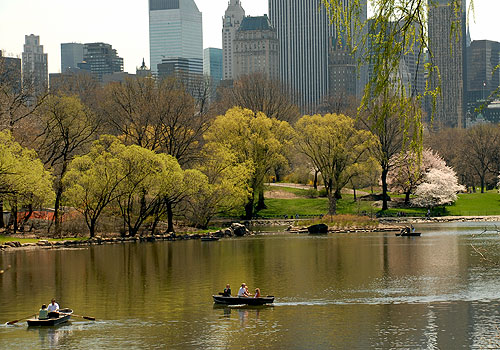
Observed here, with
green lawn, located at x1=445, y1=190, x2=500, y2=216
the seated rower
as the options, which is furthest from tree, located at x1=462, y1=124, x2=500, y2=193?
the seated rower

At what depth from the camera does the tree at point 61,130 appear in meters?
81.5

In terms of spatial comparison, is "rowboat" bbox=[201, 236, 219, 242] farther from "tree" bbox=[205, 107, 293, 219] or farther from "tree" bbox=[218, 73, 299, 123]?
"tree" bbox=[218, 73, 299, 123]

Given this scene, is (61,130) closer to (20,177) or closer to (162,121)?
(162,121)

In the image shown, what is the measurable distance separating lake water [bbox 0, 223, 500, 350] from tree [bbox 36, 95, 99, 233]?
56.0ft

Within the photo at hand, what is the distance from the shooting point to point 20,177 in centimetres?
6756

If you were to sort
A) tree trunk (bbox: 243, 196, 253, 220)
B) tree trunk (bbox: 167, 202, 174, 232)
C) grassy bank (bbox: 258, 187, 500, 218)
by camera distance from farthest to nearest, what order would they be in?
1. grassy bank (bbox: 258, 187, 500, 218)
2. tree trunk (bbox: 243, 196, 253, 220)
3. tree trunk (bbox: 167, 202, 174, 232)

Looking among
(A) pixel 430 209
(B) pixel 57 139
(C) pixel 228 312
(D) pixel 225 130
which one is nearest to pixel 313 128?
(D) pixel 225 130

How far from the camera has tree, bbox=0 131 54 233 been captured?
66875mm

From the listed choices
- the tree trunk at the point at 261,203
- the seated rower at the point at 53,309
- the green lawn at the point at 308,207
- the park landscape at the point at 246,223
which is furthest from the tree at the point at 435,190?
the seated rower at the point at 53,309

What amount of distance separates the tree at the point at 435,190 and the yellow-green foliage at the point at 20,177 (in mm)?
58482

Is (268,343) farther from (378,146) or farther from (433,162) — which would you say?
(433,162)

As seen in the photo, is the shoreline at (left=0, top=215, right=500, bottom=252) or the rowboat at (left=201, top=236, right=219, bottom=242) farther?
the rowboat at (left=201, top=236, right=219, bottom=242)

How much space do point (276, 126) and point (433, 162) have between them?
31.3m

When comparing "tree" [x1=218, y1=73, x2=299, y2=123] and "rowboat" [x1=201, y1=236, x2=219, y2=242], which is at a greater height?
"tree" [x1=218, y1=73, x2=299, y2=123]
